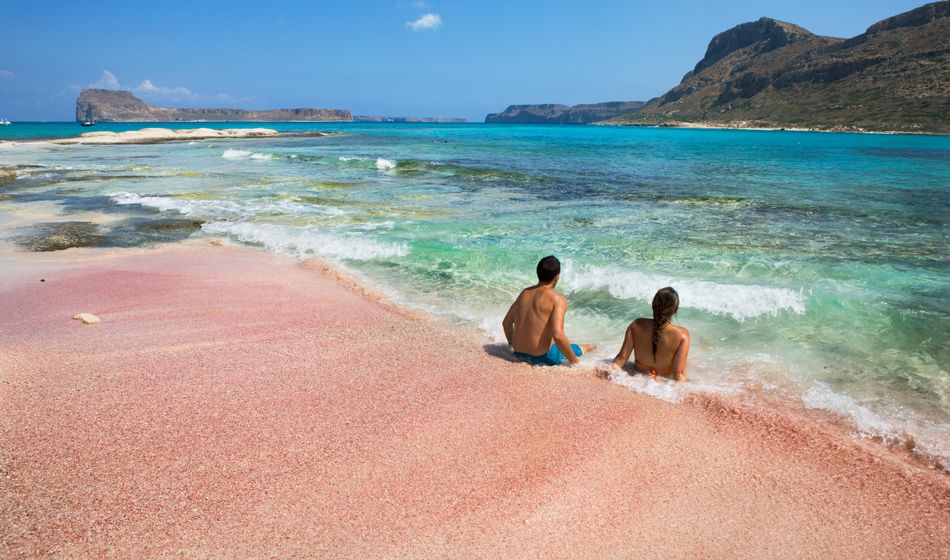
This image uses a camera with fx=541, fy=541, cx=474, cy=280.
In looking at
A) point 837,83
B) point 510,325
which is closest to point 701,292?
point 510,325

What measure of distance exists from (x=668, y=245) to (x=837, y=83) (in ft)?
361

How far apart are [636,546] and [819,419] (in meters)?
2.59

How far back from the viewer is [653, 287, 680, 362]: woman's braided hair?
5039 millimetres

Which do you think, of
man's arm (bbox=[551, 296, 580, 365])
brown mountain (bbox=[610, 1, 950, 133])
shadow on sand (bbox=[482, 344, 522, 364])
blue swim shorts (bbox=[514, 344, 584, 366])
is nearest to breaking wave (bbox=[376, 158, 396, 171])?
shadow on sand (bbox=[482, 344, 522, 364])

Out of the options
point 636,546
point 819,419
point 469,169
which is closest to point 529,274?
point 819,419

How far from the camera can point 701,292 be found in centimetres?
813

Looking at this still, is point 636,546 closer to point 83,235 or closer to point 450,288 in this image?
point 450,288

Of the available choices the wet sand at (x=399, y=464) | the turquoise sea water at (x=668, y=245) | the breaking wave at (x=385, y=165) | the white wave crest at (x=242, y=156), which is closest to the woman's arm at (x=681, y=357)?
the turquoise sea water at (x=668, y=245)

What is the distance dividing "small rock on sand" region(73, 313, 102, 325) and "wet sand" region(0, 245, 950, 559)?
1.64 feet

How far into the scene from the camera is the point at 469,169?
94.8 feet

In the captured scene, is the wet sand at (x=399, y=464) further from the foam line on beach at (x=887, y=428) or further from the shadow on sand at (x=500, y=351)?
the foam line on beach at (x=887, y=428)

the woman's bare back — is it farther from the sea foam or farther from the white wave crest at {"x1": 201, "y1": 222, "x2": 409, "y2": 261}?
the sea foam

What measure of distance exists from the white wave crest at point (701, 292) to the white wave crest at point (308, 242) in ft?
13.1

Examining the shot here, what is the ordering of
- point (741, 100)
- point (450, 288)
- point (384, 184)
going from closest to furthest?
point (450, 288) < point (384, 184) < point (741, 100)
